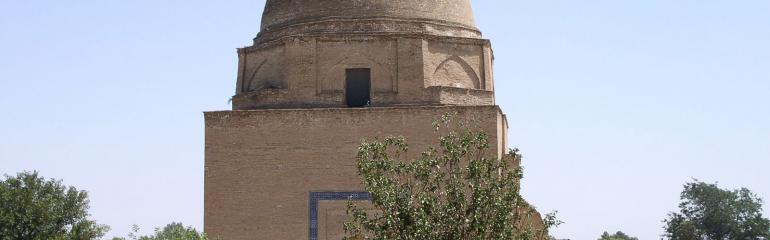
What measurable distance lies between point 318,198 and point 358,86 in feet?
6.39

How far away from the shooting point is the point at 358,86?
16.4 metres

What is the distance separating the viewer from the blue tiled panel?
15430 mm

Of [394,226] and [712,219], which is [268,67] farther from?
[712,219]

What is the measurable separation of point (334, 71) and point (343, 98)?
46 cm

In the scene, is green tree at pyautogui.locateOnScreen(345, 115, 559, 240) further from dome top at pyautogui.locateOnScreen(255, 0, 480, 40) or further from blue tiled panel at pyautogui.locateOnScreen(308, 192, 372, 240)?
dome top at pyautogui.locateOnScreen(255, 0, 480, 40)

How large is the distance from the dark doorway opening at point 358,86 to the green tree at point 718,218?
865 inches

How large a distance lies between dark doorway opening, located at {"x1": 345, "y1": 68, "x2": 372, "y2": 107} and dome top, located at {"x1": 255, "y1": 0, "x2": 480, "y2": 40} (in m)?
0.67

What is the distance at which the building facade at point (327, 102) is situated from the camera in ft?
51.1

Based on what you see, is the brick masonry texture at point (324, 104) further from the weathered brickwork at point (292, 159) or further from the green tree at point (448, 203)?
the green tree at point (448, 203)

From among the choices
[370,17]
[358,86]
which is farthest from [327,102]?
[370,17]

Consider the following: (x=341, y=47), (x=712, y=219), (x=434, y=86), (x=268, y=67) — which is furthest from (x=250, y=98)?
(x=712, y=219)

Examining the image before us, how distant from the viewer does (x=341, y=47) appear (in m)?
16.4

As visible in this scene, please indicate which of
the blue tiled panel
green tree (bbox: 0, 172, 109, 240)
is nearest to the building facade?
the blue tiled panel

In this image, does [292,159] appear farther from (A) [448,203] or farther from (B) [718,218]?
(B) [718,218]
